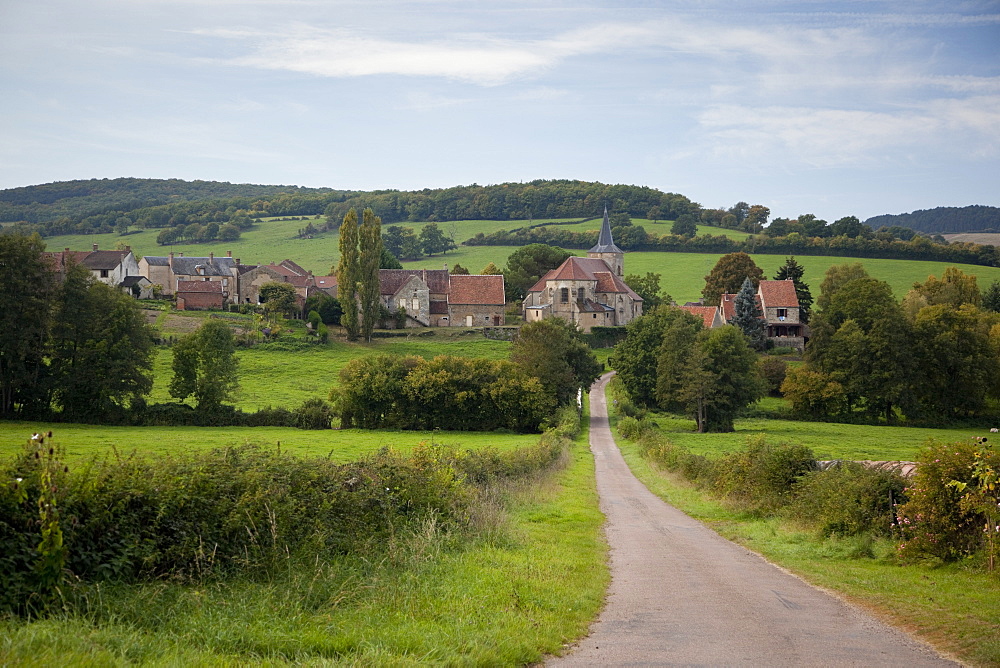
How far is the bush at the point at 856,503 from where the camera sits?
50.1 ft

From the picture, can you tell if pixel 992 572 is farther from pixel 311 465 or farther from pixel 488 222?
pixel 488 222

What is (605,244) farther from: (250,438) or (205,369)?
(250,438)

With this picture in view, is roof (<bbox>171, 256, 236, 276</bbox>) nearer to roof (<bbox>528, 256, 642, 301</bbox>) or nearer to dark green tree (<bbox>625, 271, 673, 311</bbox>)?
roof (<bbox>528, 256, 642, 301</bbox>)

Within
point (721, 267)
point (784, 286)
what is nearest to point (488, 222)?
point (721, 267)

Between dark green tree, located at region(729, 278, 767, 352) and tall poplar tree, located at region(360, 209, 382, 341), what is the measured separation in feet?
117

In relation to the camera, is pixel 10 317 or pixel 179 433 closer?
pixel 179 433

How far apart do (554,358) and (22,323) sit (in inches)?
1337

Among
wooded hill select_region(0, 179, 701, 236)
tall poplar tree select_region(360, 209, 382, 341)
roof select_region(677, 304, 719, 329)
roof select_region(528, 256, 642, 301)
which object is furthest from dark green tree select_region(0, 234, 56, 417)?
wooded hill select_region(0, 179, 701, 236)

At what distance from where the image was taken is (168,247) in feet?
472

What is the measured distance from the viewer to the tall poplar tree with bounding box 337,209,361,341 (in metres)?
76.4

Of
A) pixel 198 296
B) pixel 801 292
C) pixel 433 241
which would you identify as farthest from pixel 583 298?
pixel 433 241

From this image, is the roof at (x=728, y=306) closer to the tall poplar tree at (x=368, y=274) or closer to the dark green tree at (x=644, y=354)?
the dark green tree at (x=644, y=354)

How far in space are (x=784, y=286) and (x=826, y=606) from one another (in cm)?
8295

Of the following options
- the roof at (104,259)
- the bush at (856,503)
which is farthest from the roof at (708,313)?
the bush at (856,503)
